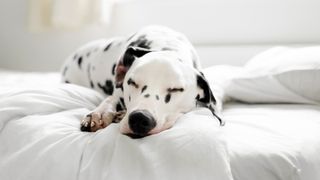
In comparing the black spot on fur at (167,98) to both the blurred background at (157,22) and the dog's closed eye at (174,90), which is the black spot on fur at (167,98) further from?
the blurred background at (157,22)

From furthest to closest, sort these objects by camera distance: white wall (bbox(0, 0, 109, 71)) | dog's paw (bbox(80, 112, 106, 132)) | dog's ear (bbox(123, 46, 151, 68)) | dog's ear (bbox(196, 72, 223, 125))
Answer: white wall (bbox(0, 0, 109, 71)), dog's ear (bbox(123, 46, 151, 68)), dog's ear (bbox(196, 72, 223, 125)), dog's paw (bbox(80, 112, 106, 132))

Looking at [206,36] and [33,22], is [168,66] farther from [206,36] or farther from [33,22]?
[33,22]

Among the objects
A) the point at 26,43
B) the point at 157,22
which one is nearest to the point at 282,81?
the point at 157,22

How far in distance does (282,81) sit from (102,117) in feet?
2.74

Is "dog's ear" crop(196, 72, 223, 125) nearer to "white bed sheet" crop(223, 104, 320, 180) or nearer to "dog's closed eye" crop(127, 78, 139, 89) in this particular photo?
"white bed sheet" crop(223, 104, 320, 180)

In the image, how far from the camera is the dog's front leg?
1.30 metres

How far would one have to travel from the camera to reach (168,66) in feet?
4.47

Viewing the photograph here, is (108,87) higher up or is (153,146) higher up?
Answer: (153,146)

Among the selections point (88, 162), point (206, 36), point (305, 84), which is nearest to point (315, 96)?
point (305, 84)

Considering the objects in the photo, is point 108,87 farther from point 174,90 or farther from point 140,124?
point 140,124

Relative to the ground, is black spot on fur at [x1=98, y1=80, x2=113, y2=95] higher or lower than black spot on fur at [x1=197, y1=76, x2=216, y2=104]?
lower

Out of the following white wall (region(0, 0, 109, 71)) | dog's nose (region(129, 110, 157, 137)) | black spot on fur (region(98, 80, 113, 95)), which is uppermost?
dog's nose (region(129, 110, 157, 137))

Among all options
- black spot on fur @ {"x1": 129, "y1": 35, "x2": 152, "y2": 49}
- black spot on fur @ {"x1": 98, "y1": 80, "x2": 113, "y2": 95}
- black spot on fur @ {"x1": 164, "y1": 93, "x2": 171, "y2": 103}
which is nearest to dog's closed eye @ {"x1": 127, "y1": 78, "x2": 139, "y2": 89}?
black spot on fur @ {"x1": 164, "y1": 93, "x2": 171, "y2": 103}

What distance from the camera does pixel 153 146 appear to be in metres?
1.07
